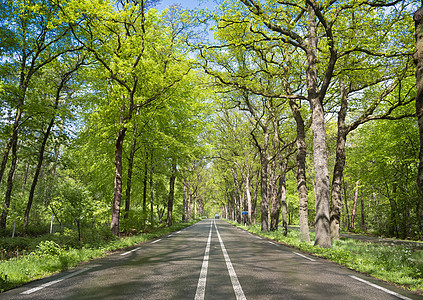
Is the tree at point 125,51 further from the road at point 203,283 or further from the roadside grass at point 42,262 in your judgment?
the road at point 203,283

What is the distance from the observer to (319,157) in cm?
1085

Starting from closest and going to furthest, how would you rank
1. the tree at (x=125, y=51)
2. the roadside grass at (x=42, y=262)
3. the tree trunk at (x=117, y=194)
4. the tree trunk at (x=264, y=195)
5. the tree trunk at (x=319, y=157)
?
the roadside grass at (x=42, y=262) < the tree trunk at (x=319, y=157) < the tree at (x=125, y=51) < the tree trunk at (x=117, y=194) < the tree trunk at (x=264, y=195)

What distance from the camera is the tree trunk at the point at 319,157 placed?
10.1 m

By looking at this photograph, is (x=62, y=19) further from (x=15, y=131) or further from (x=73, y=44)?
(x=15, y=131)

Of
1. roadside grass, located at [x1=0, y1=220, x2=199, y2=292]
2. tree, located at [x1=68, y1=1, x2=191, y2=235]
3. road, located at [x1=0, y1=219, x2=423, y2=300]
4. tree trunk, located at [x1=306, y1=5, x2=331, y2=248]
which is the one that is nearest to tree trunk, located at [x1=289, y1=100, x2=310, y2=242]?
tree trunk, located at [x1=306, y1=5, x2=331, y2=248]

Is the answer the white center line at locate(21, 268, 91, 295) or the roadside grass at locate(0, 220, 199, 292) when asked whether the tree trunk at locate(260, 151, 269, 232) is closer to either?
the roadside grass at locate(0, 220, 199, 292)

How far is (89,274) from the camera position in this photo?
5.51 m

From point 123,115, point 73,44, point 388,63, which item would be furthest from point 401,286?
point 73,44

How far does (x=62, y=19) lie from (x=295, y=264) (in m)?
12.6

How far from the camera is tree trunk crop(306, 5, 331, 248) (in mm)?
10133

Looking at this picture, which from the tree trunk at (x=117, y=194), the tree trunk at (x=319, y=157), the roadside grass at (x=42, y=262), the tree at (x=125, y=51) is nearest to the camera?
the roadside grass at (x=42, y=262)

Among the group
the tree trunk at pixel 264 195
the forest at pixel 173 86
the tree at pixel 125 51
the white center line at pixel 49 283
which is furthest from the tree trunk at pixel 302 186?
the white center line at pixel 49 283

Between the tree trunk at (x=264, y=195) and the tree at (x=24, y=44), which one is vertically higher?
the tree at (x=24, y=44)

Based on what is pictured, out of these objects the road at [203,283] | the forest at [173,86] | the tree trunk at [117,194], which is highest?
the forest at [173,86]
